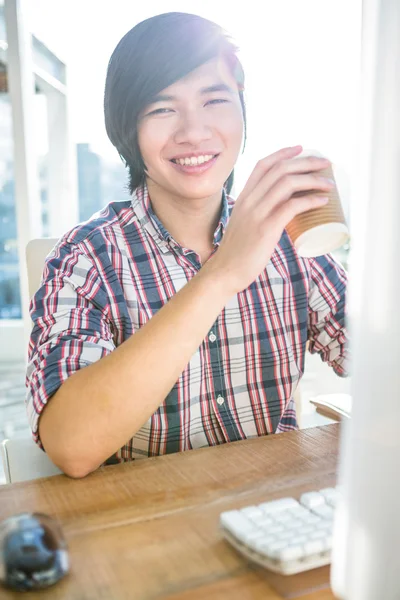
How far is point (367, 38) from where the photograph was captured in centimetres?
33

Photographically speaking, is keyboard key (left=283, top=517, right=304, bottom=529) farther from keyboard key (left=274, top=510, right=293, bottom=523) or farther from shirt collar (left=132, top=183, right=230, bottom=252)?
shirt collar (left=132, top=183, right=230, bottom=252)

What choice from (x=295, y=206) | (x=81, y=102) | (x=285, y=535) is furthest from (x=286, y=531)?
(x=81, y=102)

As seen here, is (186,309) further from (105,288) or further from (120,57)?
(120,57)

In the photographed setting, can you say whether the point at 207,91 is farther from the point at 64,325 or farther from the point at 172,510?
the point at 172,510

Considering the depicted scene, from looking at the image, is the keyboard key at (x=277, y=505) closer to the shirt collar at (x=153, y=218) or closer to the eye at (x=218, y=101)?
the shirt collar at (x=153, y=218)

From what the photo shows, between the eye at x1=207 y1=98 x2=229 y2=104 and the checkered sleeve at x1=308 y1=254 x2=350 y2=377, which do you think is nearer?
the eye at x1=207 y1=98 x2=229 y2=104

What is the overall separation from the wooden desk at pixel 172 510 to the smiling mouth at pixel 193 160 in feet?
1.85

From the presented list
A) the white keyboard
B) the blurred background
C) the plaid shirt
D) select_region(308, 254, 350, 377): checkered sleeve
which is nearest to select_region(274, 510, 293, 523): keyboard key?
the white keyboard

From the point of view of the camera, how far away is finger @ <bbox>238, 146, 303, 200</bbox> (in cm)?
70

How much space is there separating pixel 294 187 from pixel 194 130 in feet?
1.42

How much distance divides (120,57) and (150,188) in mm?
283

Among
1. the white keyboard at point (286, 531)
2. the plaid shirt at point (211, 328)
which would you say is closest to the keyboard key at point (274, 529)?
the white keyboard at point (286, 531)

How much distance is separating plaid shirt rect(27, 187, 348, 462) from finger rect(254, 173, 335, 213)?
38cm

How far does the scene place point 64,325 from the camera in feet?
2.93
